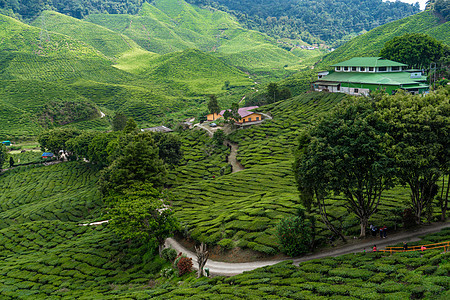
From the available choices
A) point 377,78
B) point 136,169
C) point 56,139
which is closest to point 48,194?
point 56,139

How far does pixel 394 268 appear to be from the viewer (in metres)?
23.2

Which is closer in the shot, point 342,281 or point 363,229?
point 342,281

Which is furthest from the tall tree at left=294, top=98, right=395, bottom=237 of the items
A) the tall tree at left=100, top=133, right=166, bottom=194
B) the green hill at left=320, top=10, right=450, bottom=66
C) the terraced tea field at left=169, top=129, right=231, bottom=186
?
the green hill at left=320, top=10, right=450, bottom=66

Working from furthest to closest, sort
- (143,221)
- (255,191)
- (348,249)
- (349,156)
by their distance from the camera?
(255,191), (143,221), (348,249), (349,156)

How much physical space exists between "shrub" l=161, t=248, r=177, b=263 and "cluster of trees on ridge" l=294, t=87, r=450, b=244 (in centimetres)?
1826

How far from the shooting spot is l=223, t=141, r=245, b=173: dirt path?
74588 mm

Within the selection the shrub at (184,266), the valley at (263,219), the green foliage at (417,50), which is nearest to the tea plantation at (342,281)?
the valley at (263,219)

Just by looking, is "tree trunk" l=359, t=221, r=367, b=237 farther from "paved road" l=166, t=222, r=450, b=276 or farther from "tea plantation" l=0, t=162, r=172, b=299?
"tea plantation" l=0, t=162, r=172, b=299

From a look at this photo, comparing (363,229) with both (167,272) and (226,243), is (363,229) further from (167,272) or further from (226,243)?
(167,272)

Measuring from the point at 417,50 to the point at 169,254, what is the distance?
314 feet

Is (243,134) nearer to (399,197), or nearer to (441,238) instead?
(399,197)

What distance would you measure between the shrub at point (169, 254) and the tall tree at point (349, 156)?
18.6 metres

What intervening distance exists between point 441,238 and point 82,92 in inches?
7833

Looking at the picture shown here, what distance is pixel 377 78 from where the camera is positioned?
79.2 m
